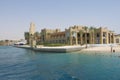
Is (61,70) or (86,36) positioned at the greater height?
(86,36)

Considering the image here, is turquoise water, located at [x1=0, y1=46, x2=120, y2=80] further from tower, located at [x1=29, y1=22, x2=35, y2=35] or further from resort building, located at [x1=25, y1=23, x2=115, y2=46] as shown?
tower, located at [x1=29, y1=22, x2=35, y2=35]

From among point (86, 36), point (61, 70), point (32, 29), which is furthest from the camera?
point (32, 29)

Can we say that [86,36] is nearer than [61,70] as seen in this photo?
No

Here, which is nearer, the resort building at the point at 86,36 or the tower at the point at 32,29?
the resort building at the point at 86,36

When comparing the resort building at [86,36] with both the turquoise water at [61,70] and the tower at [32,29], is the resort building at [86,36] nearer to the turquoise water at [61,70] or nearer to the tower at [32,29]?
the tower at [32,29]

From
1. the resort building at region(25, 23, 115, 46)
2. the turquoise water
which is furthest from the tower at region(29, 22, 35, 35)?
the turquoise water

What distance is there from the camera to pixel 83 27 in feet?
374

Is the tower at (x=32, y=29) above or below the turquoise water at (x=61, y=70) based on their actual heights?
above

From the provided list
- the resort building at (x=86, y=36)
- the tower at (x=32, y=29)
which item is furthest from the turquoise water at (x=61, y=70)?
the tower at (x=32, y=29)

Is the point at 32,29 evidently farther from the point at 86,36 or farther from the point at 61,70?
the point at 61,70

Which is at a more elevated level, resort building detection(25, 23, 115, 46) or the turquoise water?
resort building detection(25, 23, 115, 46)

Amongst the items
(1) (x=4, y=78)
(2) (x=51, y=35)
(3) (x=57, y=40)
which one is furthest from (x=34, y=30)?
(1) (x=4, y=78)

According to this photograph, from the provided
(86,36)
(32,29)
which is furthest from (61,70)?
(32,29)

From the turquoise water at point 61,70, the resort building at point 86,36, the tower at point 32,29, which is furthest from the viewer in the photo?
the tower at point 32,29
